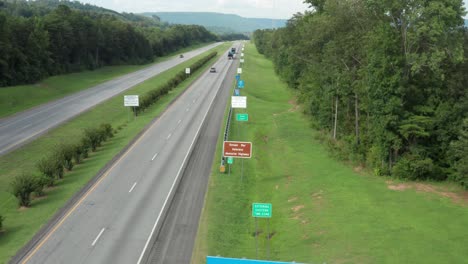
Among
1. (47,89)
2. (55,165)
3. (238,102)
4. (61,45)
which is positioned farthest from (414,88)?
(61,45)

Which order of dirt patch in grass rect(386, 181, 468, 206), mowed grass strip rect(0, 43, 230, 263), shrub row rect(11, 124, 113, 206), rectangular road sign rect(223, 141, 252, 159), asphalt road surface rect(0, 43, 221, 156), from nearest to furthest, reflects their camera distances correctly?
mowed grass strip rect(0, 43, 230, 263) < shrub row rect(11, 124, 113, 206) < dirt patch in grass rect(386, 181, 468, 206) < rectangular road sign rect(223, 141, 252, 159) < asphalt road surface rect(0, 43, 221, 156)

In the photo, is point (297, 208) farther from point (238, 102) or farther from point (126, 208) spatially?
point (238, 102)

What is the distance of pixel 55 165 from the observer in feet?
118

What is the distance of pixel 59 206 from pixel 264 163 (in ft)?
62.7

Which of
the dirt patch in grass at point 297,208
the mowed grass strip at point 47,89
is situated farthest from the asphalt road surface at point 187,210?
the mowed grass strip at point 47,89

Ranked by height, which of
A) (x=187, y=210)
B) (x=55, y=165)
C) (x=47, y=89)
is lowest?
(x=187, y=210)

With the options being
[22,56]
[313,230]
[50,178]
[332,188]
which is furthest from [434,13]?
[22,56]

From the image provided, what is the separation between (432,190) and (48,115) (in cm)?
4967

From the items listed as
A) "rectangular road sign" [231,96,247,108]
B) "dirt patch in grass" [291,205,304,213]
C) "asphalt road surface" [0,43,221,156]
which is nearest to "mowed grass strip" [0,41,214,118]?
"asphalt road surface" [0,43,221,156]

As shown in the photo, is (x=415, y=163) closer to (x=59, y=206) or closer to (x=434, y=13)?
(x=434, y=13)

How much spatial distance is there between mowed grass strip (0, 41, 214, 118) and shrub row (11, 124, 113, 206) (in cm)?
2313

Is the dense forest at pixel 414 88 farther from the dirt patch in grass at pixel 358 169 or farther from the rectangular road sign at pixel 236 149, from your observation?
the rectangular road sign at pixel 236 149

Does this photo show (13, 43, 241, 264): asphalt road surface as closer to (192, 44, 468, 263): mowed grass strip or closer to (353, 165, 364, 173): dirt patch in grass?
(192, 44, 468, 263): mowed grass strip

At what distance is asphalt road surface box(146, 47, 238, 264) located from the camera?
80.0 feet
